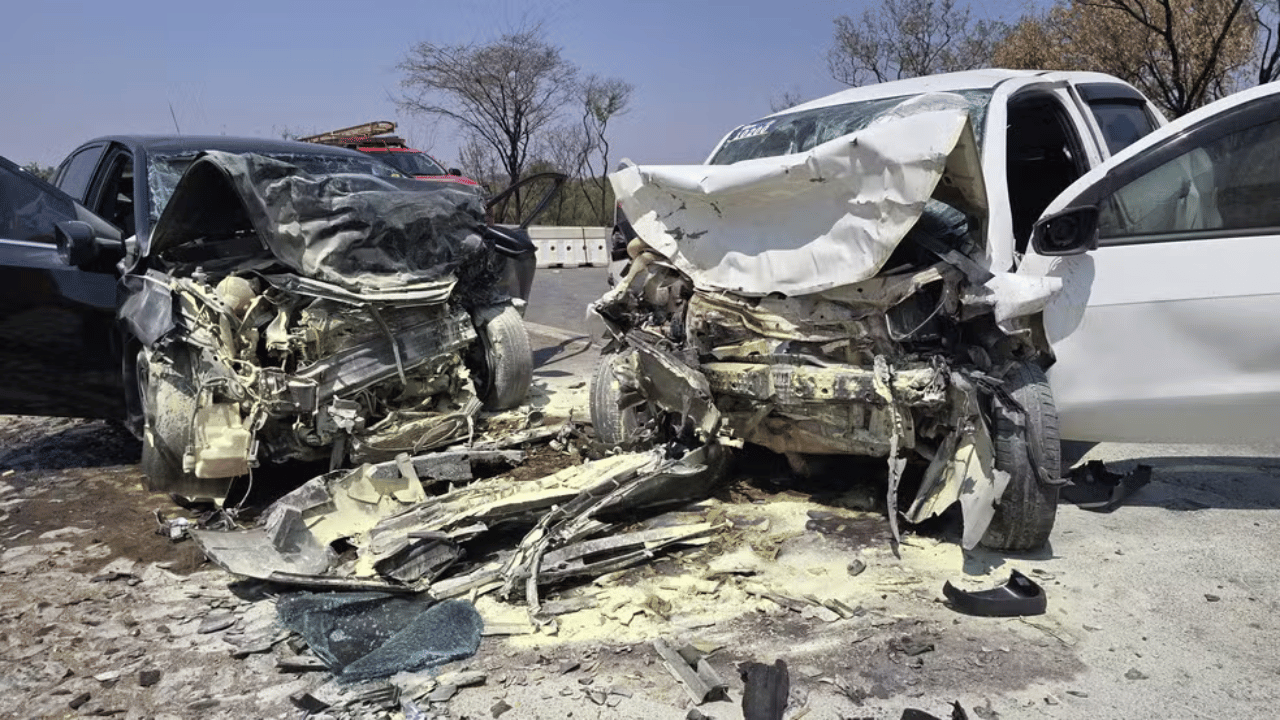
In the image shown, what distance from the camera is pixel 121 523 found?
4.45m

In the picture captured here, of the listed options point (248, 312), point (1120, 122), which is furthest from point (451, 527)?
point (1120, 122)

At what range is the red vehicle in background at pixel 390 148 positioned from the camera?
41.9 ft

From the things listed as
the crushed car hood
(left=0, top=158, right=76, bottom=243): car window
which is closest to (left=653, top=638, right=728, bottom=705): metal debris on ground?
the crushed car hood

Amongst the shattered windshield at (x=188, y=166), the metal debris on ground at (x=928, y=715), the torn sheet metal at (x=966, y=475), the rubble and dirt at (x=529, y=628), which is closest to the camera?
the metal debris on ground at (x=928, y=715)

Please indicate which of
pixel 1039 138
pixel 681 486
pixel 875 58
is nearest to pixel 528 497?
pixel 681 486

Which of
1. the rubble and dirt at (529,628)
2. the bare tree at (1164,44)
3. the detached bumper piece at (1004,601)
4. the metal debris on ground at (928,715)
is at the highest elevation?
the bare tree at (1164,44)

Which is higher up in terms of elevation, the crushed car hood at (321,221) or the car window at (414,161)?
the car window at (414,161)

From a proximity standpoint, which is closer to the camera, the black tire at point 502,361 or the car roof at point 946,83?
the car roof at point 946,83

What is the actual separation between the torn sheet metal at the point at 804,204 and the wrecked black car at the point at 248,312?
1440 mm

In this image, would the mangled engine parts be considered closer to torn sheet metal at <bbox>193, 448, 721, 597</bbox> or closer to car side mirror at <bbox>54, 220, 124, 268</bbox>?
torn sheet metal at <bbox>193, 448, 721, 597</bbox>

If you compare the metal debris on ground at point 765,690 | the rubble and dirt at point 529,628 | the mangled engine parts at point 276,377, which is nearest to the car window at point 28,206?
the mangled engine parts at point 276,377

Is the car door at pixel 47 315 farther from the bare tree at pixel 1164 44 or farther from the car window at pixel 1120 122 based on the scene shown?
the bare tree at pixel 1164 44

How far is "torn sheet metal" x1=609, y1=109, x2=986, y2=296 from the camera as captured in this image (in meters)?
3.41

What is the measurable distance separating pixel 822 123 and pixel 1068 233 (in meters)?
1.69
